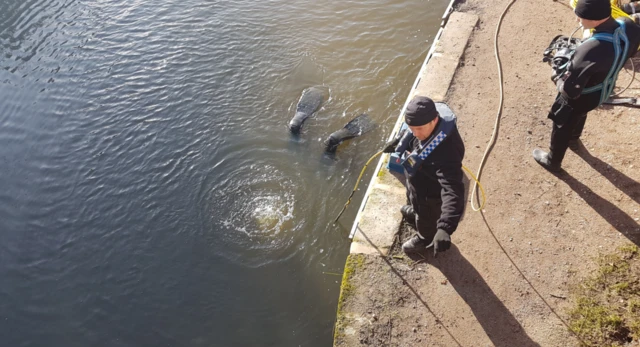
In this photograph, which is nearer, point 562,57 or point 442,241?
point 442,241

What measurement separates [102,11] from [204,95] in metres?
5.50

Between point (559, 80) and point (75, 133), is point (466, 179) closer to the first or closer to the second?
point (559, 80)

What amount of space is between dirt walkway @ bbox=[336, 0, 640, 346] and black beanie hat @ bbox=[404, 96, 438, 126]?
2.26m

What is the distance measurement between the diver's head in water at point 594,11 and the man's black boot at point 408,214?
3.01m

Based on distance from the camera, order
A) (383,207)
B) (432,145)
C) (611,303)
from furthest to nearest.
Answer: (383,207) < (611,303) < (432,145)

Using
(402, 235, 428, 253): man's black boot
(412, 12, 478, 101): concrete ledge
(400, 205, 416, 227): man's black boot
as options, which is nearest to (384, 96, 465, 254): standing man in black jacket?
(402, 235, 428, 253): man's black boot

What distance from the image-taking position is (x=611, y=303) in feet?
16.3

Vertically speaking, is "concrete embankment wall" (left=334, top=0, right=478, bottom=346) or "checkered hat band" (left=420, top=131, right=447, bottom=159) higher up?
"checkered hat band" (left=420, top=131, right=447, bottom=159)

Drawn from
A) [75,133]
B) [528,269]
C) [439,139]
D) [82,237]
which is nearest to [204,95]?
[75,133]

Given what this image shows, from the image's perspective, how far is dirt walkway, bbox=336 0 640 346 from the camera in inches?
201

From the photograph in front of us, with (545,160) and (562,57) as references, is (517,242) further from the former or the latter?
(562,57)

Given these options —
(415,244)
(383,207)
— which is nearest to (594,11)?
(415,244)

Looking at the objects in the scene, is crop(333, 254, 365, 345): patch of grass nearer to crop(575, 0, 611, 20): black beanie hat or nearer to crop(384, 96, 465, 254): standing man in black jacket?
crop(384, 96, 465, 254): standing man in black jacket

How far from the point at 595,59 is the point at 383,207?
3211 mm
